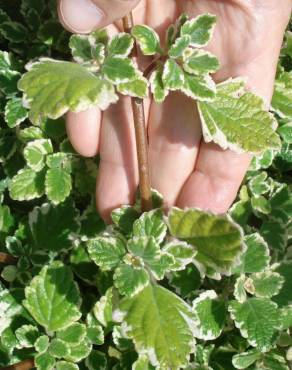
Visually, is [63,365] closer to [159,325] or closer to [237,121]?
[159,325]

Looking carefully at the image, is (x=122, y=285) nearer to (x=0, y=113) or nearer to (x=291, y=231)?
(x=291, y=231)

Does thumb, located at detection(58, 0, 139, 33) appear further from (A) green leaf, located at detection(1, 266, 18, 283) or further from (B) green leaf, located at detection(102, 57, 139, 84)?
(A) green leaf, located at detection(1, 266, 18, 283)

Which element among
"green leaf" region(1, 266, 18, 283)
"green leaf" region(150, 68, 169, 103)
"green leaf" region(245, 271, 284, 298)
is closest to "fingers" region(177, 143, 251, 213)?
"green leaf" region(245, 271, 284, 298)

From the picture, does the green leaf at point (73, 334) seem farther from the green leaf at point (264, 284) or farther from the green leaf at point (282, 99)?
the green leaf at point (282, 99)

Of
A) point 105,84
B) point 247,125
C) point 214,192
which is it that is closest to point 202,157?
point 214,192

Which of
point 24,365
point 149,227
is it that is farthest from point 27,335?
point 149,227
